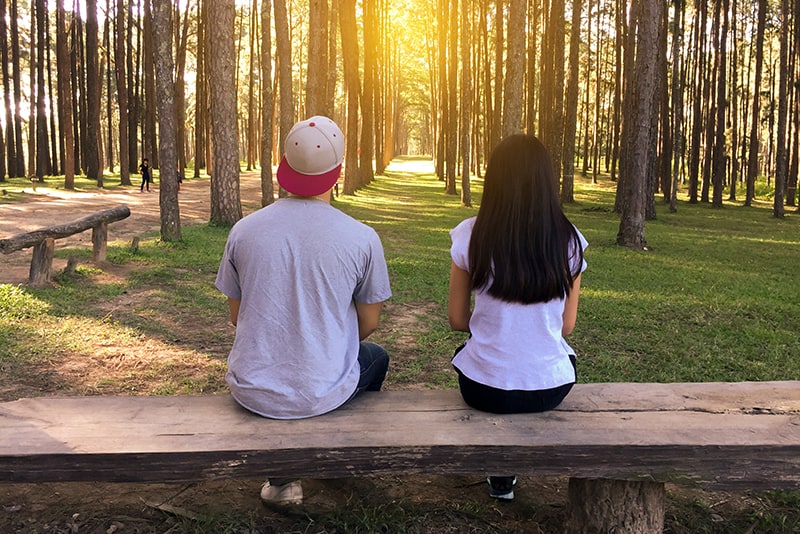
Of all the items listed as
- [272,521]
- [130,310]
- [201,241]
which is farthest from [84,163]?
[272,521]

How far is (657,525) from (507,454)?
82 centimetres

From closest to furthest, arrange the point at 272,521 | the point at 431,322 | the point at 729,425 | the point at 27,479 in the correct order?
1. the point at 27,479
2. the point at 729,425
3. the point at 272,521
4. the point at 431,322

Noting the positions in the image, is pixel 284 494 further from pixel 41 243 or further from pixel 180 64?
pixel 180 64

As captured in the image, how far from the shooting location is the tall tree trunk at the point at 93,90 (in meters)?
30.2

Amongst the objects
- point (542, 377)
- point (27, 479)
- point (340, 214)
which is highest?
point (340, 214)

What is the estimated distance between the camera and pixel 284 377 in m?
2.96

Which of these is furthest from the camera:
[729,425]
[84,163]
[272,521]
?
[84,163]

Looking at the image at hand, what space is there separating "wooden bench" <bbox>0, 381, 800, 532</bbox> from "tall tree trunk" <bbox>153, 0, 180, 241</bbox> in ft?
33.1

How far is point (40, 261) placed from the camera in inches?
343

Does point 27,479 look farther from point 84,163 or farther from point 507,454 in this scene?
point 84,163

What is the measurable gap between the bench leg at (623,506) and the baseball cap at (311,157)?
1.75 m

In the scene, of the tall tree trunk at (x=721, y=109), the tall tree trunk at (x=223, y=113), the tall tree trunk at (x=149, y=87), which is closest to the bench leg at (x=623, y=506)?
the tall tree trunk at (x=223, y=113)

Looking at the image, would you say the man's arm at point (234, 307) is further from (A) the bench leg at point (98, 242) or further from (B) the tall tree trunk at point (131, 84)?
(B) the tall tree trunk at point (131, 84)

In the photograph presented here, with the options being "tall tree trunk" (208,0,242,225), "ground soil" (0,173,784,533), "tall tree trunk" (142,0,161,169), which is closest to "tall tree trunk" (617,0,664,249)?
"tall tree trunk" (208,0,242,225)
